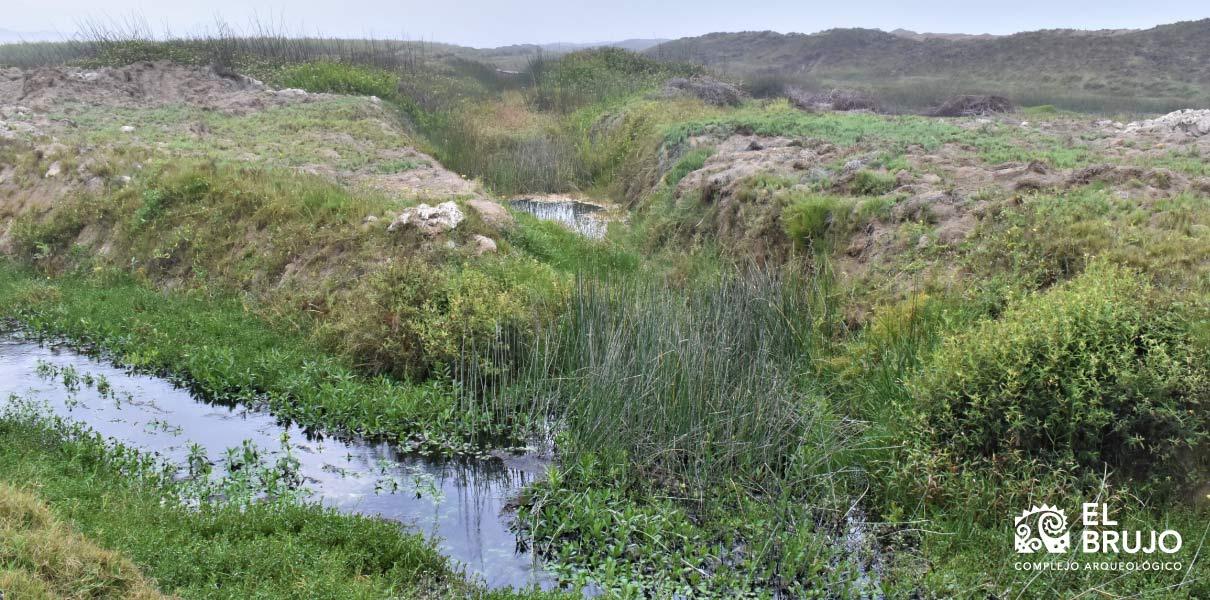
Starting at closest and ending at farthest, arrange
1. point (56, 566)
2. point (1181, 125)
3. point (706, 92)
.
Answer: point (56, 566)
point (1181, 125)
point (706, 92)

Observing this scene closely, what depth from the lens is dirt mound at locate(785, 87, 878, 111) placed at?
24.2m

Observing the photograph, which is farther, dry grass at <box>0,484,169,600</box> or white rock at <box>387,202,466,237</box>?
white rock at <box>387,202,466,237</box>

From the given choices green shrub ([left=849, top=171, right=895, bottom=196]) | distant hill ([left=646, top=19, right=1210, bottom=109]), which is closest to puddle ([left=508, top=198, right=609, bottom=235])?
green shrub ([left=849, top=171, right=895, bottom=196])

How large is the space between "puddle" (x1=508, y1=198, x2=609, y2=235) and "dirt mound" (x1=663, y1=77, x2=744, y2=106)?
7.90 meters

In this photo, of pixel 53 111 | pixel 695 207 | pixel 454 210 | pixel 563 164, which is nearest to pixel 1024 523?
pixel 454 210

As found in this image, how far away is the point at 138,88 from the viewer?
2058 cm

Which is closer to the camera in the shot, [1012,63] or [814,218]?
[814,218]

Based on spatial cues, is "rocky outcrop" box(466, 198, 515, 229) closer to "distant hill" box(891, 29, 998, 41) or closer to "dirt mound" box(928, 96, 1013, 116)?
"dirt mound" box(928, 96, 1013, 116)

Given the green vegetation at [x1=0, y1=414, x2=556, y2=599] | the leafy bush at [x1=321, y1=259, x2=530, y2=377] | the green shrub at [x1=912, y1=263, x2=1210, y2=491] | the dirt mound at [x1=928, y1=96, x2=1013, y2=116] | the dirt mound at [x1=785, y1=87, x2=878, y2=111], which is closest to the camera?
the green vegetation at [x1=0, y1=414, x2=556, y2=599]

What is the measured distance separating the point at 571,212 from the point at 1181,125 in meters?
10.5

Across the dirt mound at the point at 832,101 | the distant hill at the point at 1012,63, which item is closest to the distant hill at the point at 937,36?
the distant hill at the point at 1012,63

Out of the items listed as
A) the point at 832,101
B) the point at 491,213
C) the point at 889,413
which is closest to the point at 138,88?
the point at 491,213

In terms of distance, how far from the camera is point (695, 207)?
40.8 feet

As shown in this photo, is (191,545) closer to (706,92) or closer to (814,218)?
(814,218)
